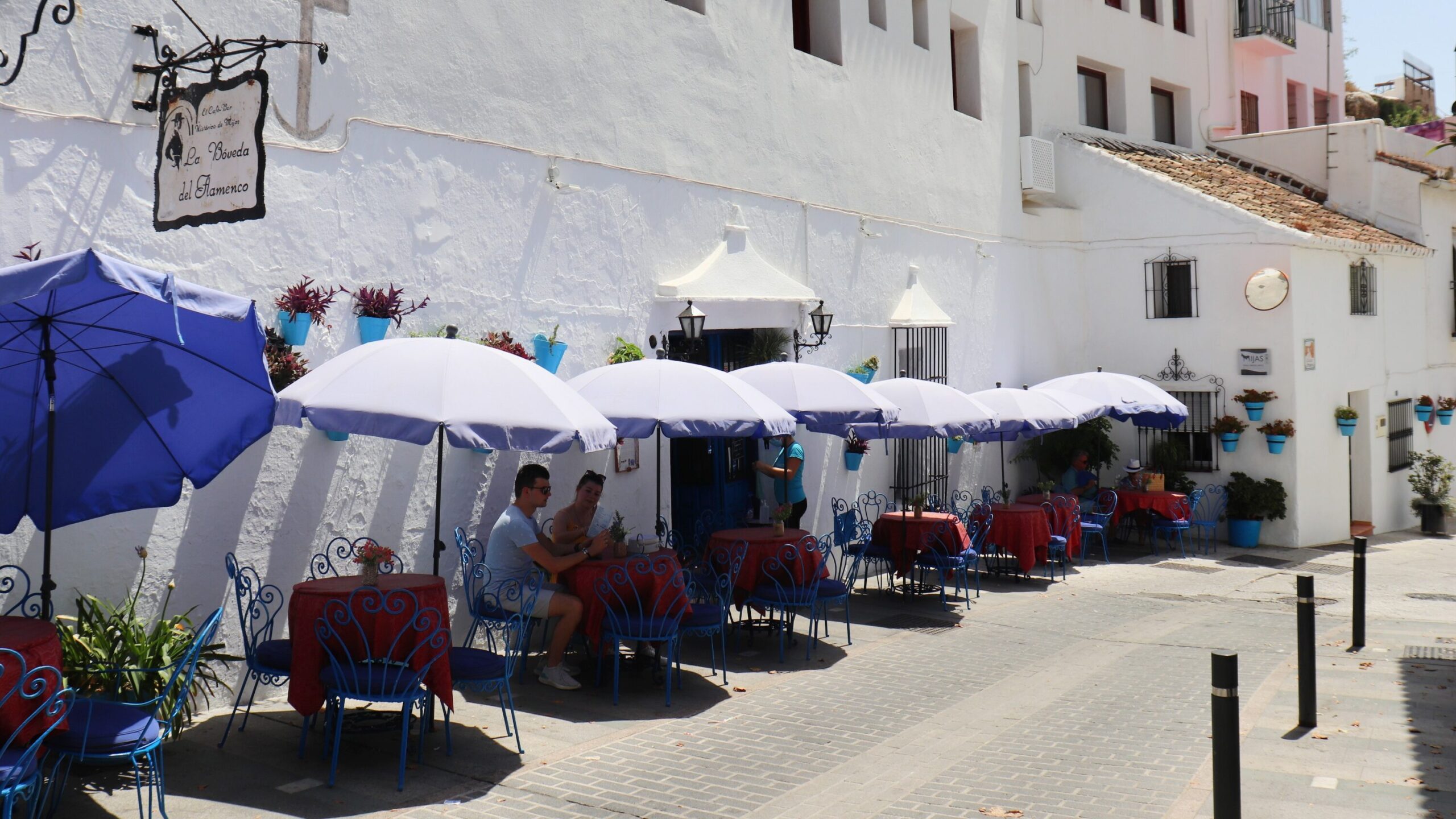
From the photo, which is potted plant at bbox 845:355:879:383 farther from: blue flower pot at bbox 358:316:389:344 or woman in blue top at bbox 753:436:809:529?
blue flower pot at bbox 358:316:389:344

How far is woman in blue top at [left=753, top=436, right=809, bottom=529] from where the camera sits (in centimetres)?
1225

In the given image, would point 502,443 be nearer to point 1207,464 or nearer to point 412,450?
point 412,450

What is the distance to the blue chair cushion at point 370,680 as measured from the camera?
641cm

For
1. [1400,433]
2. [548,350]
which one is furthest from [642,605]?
[1400,433]

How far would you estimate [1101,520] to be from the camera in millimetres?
16094

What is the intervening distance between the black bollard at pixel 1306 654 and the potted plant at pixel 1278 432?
10.2m

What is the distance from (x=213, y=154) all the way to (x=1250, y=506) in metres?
15.6

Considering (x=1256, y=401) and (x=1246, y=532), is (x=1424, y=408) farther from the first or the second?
(x=1246, y=532)

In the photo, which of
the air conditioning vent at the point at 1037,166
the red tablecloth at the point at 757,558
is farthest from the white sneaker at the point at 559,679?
the air conditioning vent at the point at 1037,166

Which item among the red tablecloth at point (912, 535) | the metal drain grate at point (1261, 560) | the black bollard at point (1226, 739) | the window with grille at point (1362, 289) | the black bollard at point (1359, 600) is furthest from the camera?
the window with grille at point (1362, 289)

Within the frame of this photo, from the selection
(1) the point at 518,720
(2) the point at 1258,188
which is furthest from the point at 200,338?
(2) the point at 1258,188

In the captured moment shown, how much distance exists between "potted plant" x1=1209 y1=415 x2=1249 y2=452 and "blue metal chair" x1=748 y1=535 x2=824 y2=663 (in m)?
10.1

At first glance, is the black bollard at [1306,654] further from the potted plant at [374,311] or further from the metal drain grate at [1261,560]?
the metal drain grate at [1261,560]

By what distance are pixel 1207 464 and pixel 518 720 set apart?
13.6 metres
